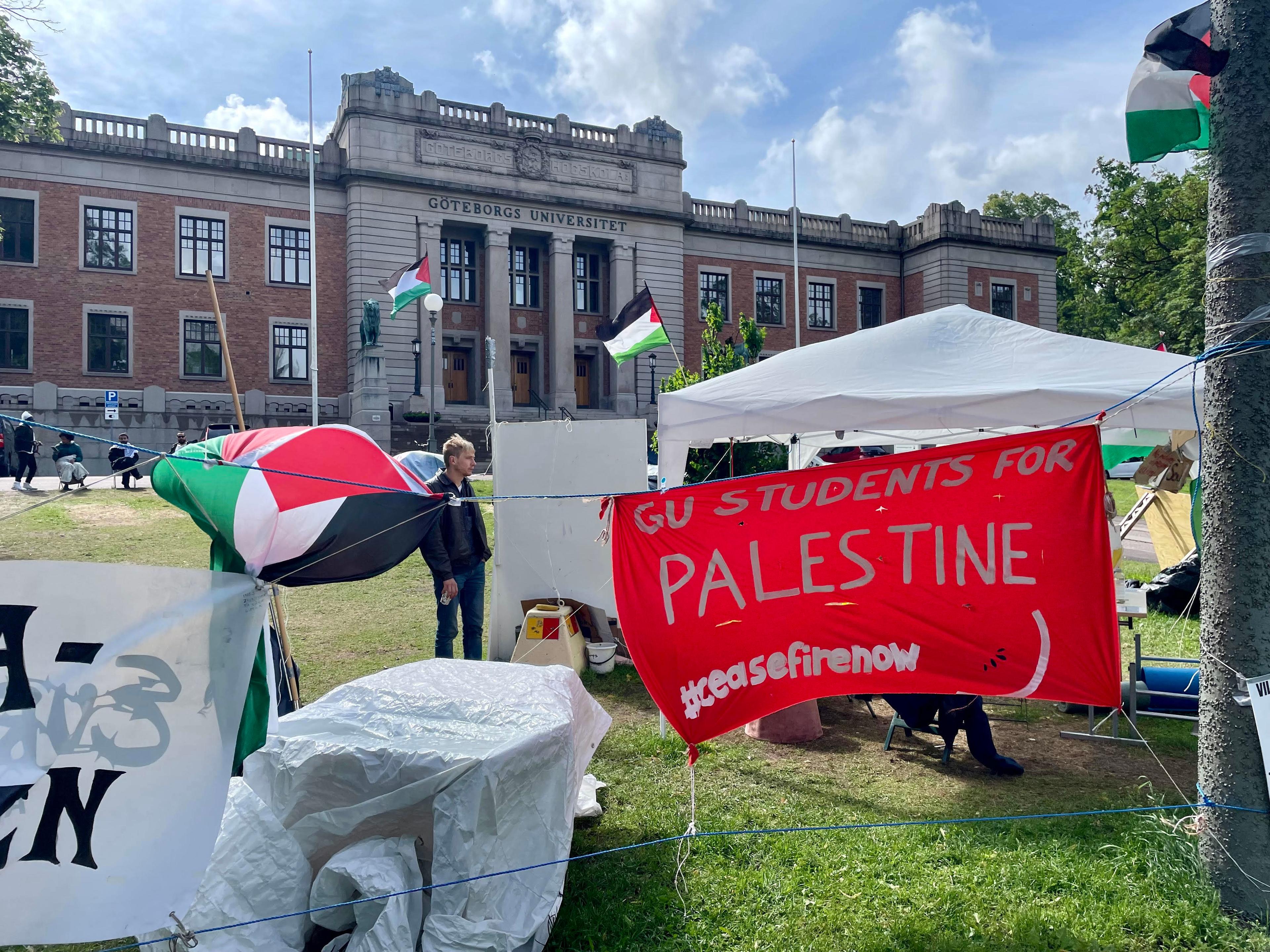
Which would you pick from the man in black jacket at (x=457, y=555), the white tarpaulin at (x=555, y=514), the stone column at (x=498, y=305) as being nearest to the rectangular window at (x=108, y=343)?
the stone column at (x=498, y=305)

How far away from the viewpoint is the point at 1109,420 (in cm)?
709

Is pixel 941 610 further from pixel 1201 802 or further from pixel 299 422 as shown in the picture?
pixel 299 422

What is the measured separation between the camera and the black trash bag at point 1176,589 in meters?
9.93

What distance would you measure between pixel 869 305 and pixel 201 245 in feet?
101

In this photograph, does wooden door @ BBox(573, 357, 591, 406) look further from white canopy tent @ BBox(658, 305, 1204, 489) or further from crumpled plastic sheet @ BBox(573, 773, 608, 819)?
crumpled plastic sheet @ BBox(573, 773, 608, 819)

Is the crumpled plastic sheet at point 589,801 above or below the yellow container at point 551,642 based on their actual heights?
below

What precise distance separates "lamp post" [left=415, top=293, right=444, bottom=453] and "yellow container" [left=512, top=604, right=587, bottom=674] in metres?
13.8

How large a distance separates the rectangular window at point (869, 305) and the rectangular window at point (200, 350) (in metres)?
29.8

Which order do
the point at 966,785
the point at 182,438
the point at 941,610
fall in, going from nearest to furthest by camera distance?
the point at 941,610 < the point at 966,785 < the point at 182,438

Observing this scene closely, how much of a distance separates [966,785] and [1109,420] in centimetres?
354

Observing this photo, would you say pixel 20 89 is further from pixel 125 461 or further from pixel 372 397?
pixel 372 397

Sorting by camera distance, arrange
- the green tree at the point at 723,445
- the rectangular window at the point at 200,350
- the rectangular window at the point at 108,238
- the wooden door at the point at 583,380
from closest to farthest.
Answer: the green tree at the point at 723,445 < the rectangular window at the point at 108,238 < the rectangular window at the point at 200,350 < the wooden door at the point at 583,380

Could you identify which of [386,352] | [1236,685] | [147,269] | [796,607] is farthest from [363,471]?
[147,269]

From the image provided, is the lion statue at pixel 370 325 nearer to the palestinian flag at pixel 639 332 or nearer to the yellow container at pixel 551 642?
the palestinian flag at pixel 639 332
